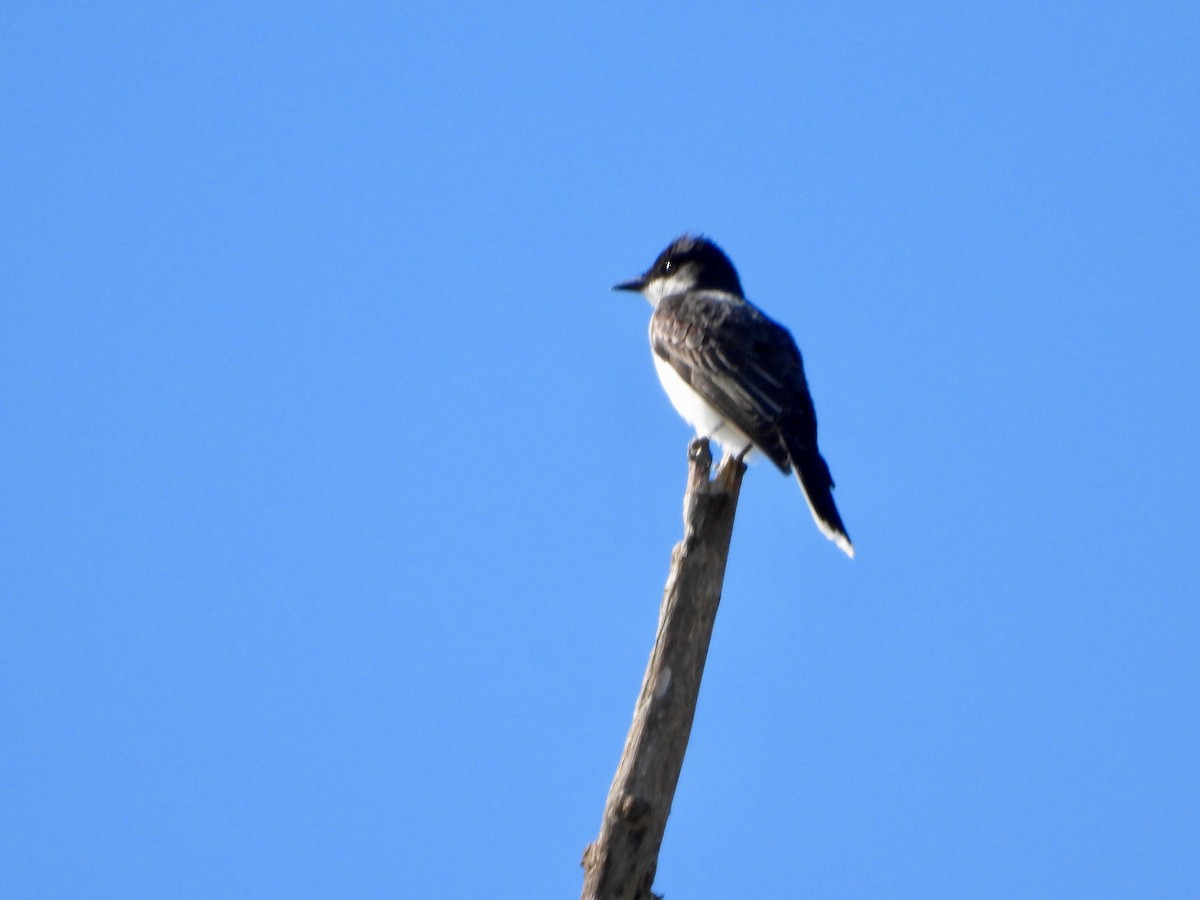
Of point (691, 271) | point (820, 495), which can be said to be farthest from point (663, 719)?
point (691, 271)

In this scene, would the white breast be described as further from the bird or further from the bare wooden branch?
the bare wooden branch

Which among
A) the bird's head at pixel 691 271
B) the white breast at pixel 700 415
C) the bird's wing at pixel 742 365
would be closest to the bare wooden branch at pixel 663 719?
the bird's wing at pixel 742 365

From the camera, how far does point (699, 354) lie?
9.46m

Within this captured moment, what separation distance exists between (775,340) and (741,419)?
108 centimetres

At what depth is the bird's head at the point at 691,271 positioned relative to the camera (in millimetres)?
11570

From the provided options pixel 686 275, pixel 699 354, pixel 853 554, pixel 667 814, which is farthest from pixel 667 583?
pixel 686 275

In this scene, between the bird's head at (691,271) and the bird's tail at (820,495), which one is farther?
the bird's head at (691,271)

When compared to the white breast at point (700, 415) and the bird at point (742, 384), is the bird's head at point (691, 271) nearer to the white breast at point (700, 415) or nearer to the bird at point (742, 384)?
the bird at point (742, 384)

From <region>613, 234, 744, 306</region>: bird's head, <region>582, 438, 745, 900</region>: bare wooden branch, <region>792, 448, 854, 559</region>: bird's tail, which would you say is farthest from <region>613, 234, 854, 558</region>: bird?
<region>582, 438, 745, 900</region>: bare wooden branch

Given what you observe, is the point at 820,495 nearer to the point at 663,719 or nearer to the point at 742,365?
the point at 742,365

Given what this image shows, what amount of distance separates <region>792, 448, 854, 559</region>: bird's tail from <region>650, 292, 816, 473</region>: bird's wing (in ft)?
0.30

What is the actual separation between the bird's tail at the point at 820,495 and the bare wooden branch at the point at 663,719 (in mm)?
1969

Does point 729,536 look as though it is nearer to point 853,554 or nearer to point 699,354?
point 853,554

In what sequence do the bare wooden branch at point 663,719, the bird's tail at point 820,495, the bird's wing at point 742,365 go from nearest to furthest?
the bare wooden branch at point 663,719
the bird's tail at point 820,495
the bird's wing at point 742,365
